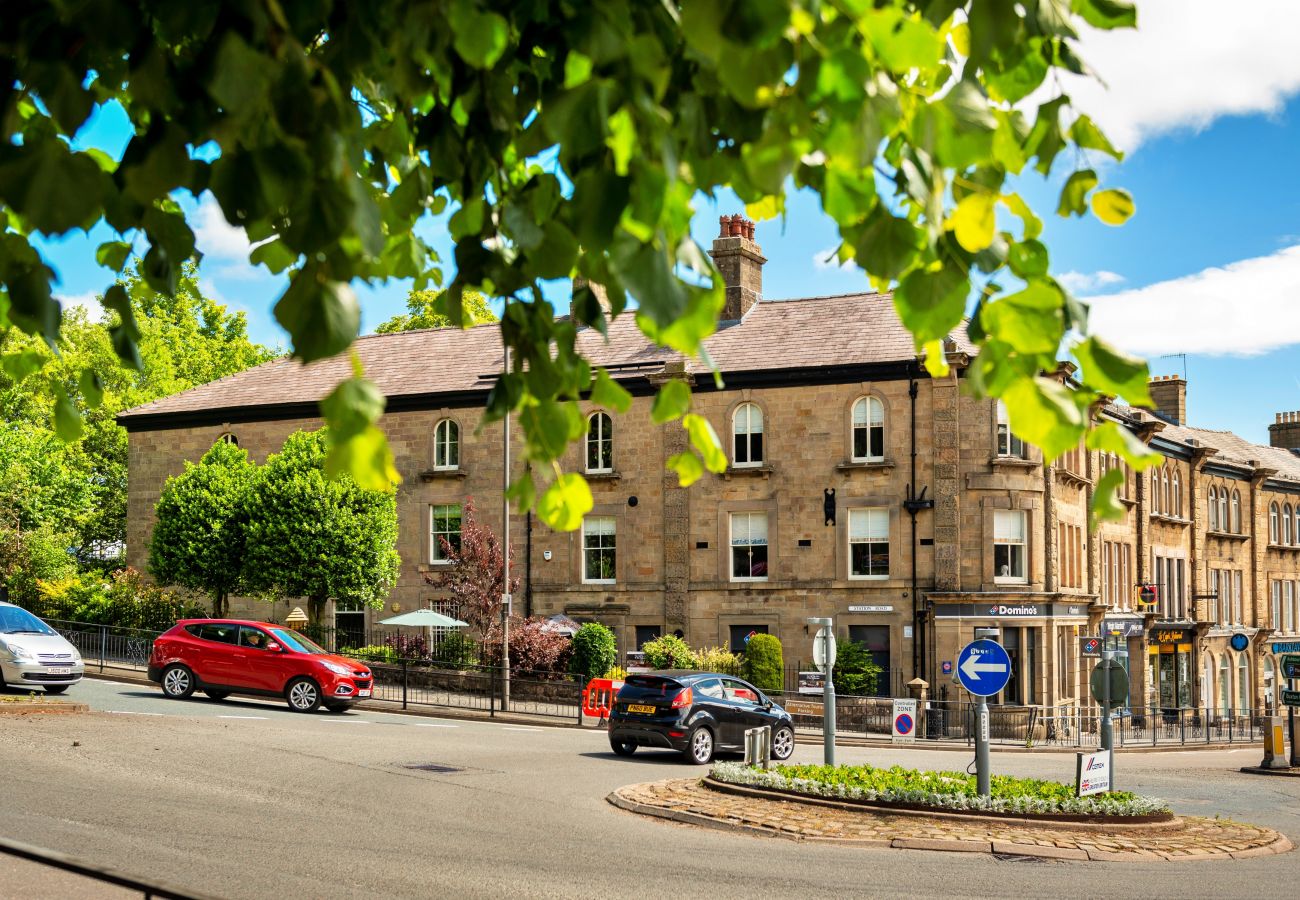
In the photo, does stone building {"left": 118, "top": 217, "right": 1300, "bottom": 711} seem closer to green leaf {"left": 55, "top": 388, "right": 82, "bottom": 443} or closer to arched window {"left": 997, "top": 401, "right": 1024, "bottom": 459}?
arched window {"left": 997, "top": 401, "right": 1024, "bottom": 459}

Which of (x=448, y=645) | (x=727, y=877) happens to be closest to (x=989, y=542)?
(x=448, y=645)

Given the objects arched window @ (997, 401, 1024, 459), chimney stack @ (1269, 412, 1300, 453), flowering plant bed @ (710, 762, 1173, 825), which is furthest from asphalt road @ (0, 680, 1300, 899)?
chimney stack @ (1269, 412, 1300, 453)

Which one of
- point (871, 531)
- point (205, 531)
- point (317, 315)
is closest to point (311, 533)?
point (205, 531)

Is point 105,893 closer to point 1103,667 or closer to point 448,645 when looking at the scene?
point 1103,667

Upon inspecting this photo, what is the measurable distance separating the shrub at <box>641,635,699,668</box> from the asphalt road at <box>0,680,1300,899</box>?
1433 cm

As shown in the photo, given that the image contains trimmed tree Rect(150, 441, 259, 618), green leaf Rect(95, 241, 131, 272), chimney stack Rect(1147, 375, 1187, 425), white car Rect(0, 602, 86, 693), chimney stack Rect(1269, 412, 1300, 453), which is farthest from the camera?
chimney stack Rect(1269, 412, 1300, 453)

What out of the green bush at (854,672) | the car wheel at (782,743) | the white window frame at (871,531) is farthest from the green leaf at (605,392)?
the white window frame at (871,531)

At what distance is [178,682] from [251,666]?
1.85 metres

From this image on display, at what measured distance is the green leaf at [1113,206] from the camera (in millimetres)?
4031

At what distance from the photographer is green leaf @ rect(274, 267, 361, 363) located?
3.22 metres

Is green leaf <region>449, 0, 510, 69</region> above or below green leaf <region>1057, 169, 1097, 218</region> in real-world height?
above

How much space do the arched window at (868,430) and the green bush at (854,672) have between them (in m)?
5.41

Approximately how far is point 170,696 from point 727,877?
19734mm

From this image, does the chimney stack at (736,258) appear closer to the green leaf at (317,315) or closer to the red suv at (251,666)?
the red suv at (251,666)
